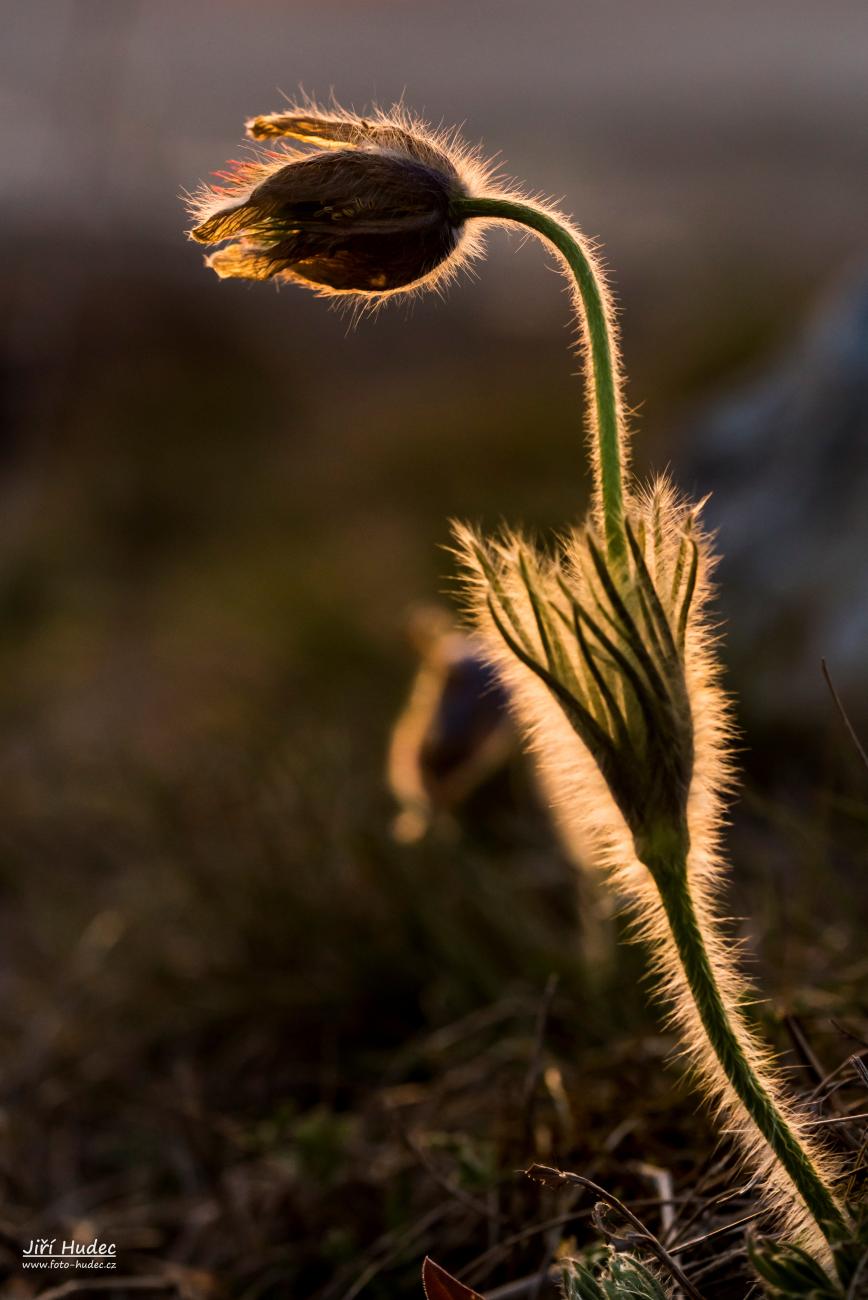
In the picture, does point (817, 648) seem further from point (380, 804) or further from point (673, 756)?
point (673, 756)

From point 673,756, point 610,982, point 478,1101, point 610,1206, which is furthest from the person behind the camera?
point 610,982

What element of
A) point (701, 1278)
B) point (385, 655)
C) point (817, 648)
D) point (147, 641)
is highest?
point (147, 641)

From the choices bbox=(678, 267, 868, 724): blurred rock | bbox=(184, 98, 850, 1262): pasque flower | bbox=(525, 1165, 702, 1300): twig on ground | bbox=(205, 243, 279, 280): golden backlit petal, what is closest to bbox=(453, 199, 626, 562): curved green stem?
bbox=(184, 98, 850, 1262): pasque flower

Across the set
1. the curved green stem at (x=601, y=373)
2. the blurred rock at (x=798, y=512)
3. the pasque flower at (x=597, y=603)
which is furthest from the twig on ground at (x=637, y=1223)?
the blurred rock at (x=798, y=512)

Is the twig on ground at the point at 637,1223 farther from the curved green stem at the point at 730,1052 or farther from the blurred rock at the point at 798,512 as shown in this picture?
the blurred rock at the point at 798,512

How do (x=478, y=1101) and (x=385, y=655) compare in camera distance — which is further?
(x=385, y=655)

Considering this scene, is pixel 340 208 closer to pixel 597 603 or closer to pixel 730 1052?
pixel 597 603

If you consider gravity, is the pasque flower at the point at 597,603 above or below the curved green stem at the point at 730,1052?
above

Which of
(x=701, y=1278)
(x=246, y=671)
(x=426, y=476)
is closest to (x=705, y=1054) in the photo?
(x=701, y=1278)
